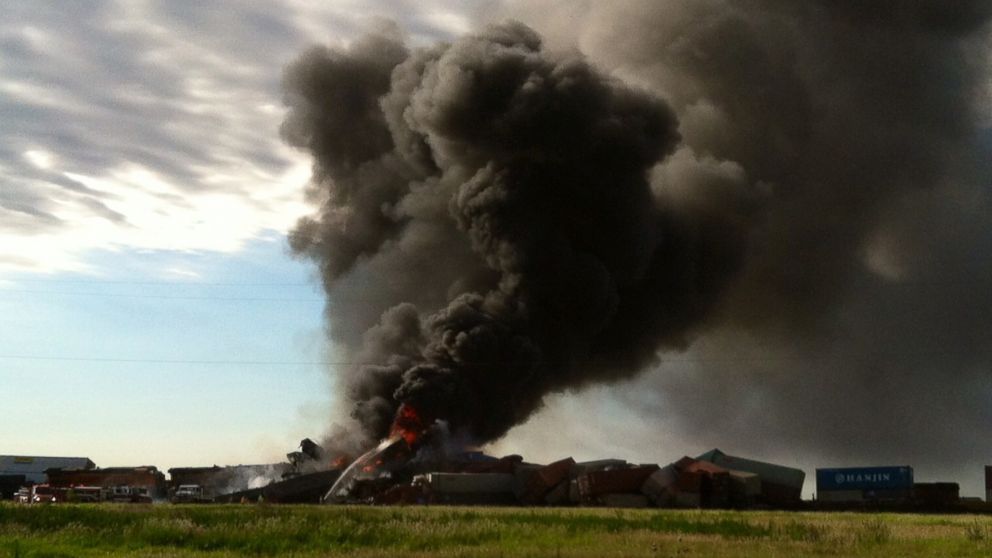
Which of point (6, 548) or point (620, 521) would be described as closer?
point (6, 548)

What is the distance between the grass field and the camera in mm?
33375

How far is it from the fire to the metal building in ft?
165

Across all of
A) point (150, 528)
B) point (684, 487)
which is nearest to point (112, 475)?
point (684, 487)

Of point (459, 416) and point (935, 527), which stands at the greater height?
point (459, 416)

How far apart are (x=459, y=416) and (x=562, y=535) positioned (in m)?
46.1

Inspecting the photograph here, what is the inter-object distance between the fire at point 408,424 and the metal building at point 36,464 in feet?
165

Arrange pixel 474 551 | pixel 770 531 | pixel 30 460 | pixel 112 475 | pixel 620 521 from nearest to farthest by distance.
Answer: pixel 474 551, pixel 770 531, pixel 620 521, pixel 112 475, pixel 30 460

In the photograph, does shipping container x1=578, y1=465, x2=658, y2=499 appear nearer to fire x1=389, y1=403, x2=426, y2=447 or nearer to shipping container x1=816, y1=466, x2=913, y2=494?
fire x1=389, y1=403, x2=426, y2=447

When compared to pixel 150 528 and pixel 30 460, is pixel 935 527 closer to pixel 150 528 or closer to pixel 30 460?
pixel 150 528

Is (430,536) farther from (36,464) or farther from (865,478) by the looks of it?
(36,464)

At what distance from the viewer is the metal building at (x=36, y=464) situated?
391 feet

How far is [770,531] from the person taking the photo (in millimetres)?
40844

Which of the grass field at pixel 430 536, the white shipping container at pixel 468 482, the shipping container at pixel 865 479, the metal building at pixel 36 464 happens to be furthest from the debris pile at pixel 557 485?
the metal building at pixel 36 464

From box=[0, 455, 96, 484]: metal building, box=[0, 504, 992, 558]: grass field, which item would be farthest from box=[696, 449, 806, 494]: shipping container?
box=[0, 455, 96, 484]: metal building
